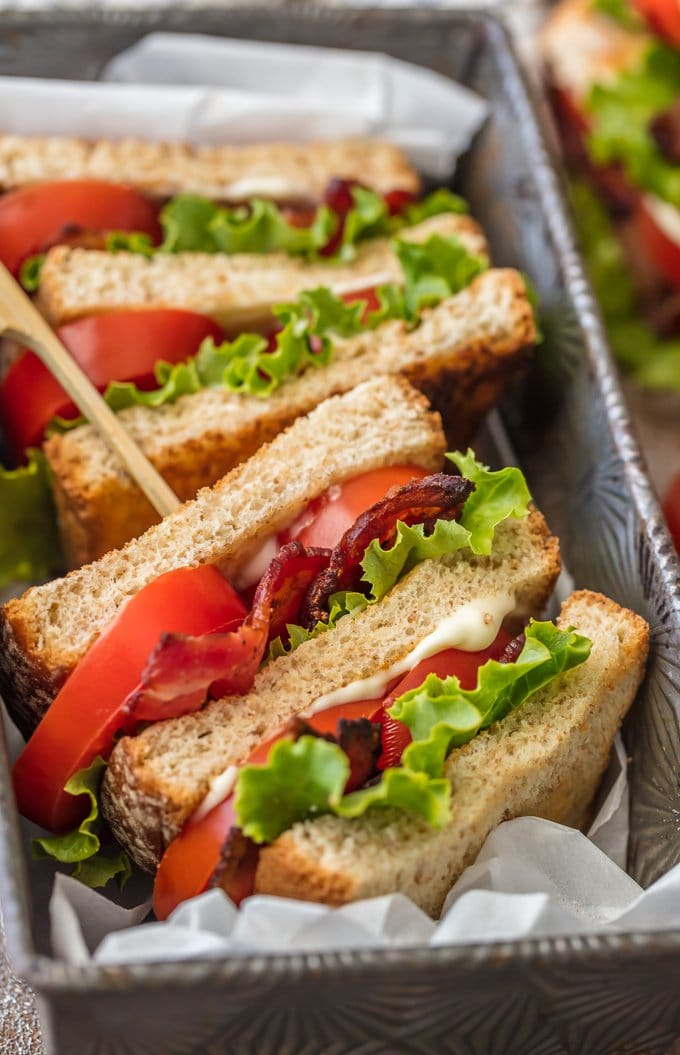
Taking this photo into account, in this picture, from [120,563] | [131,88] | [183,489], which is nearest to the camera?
[120,563]

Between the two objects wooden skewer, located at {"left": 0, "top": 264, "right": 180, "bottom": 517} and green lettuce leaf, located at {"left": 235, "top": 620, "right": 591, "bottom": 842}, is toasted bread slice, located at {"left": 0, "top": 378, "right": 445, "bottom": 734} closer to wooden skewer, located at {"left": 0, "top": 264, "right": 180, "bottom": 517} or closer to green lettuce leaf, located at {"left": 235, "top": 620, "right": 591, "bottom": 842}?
wooden skewer, located at {"left": 0, "top": 264, "right": 180, "bottom": 517}

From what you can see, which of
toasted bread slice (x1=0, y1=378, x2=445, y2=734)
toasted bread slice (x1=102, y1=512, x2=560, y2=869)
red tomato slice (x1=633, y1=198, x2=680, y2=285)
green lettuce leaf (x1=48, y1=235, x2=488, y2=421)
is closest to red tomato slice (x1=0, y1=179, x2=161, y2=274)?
green lettuce leaf (x1=48, y1=235, x2=488, y2=421)

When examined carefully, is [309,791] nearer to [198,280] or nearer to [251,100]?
[198,280]

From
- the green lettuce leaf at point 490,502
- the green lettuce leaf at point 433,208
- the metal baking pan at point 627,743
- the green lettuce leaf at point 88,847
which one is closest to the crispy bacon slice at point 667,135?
the metal baking pan at point 627,743

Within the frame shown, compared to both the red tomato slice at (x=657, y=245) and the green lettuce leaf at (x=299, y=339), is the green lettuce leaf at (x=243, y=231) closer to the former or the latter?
the green lettuce leaf at (x=299, y=339)

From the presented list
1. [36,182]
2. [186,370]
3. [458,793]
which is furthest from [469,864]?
[36,182]

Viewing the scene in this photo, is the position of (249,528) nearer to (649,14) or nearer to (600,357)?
(600,357)
